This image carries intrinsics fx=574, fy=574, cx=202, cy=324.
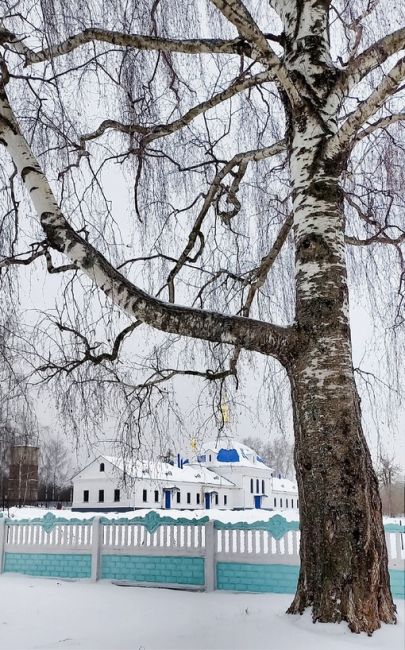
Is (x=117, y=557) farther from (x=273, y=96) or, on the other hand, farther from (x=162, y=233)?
(x=273, y=96)

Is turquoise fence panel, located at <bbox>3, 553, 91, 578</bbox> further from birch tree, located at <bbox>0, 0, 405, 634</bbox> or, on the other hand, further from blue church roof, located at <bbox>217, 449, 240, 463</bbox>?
blue church roof, located at <bbox>217, 449, 240, 463</bbox>

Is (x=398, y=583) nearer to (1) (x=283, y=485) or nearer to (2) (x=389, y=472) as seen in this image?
(2) (x=389, y=472)

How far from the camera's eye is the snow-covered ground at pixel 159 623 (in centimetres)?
305

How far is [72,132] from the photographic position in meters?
5.48

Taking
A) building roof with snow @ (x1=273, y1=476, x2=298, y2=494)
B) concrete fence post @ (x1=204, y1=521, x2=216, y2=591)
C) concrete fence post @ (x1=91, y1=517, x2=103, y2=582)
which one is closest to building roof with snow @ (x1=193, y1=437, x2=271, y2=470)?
building roof with snow @ (x1=273, y1=476, x2=298, y2=494)

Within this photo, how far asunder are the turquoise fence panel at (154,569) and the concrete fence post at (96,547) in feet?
0.20

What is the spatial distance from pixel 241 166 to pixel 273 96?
41.9 inches

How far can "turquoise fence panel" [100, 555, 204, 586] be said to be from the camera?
631cm

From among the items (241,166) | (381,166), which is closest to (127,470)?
(241,166)

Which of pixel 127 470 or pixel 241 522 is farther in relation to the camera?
pixel 241 522

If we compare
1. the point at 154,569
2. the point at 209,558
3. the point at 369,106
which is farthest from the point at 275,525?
the point at 369,106

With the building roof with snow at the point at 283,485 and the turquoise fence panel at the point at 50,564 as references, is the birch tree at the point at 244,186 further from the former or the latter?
the building roof with snow at the point at 283,485

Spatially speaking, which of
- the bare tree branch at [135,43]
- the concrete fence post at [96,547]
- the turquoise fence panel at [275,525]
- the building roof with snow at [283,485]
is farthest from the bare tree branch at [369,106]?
the building roof with snow at [283,485]

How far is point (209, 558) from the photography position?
6.18 meters
